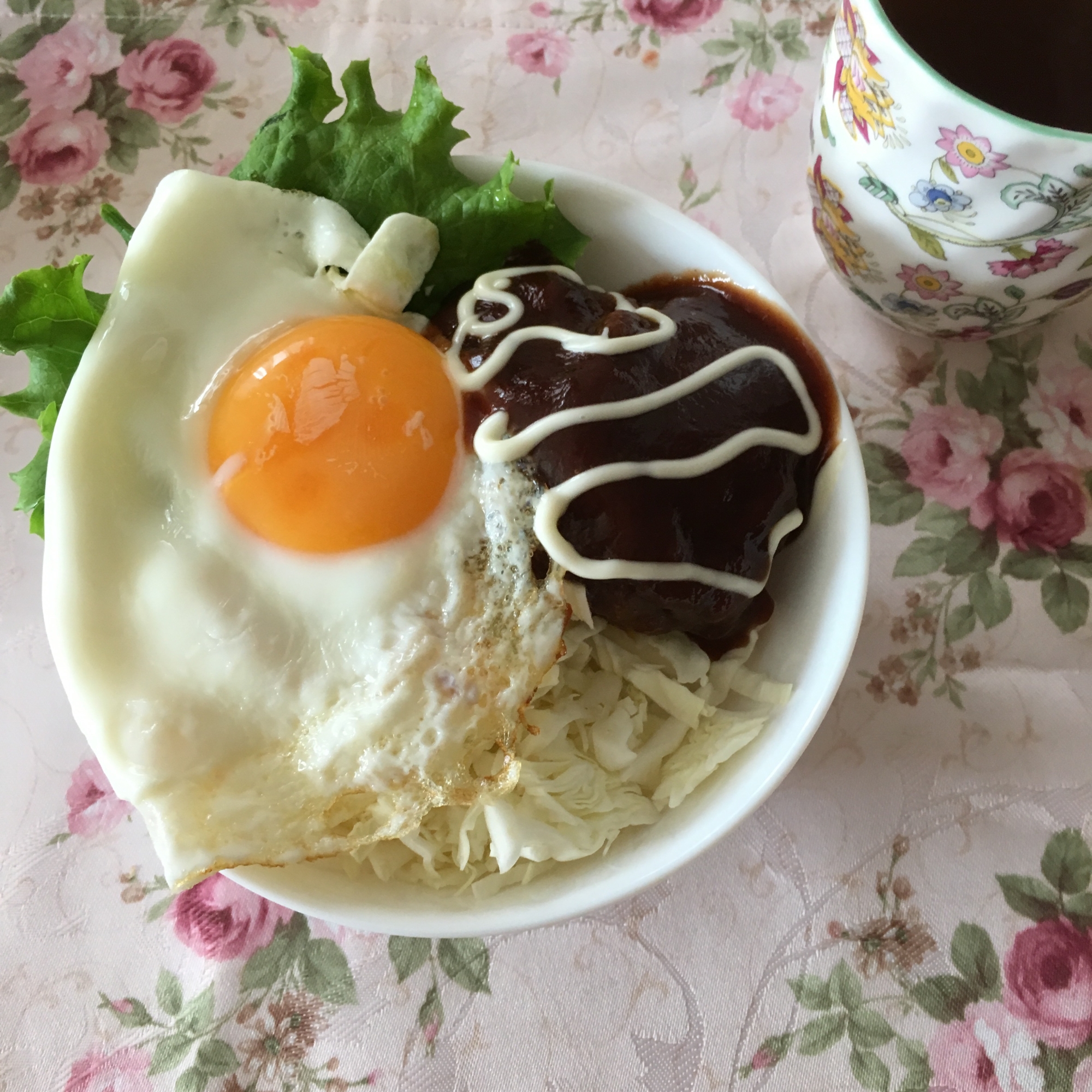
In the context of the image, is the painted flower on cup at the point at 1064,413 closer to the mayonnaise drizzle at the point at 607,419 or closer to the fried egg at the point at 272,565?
the mayonnaise drizzle at the point at 607,419

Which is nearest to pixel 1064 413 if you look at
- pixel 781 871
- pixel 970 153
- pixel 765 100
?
pixel 970 153

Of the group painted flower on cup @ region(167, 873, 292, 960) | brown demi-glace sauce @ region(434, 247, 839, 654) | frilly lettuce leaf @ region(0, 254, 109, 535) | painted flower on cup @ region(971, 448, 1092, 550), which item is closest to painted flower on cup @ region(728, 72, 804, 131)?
brown demi-glace sauce @ region(434, 247, 839, 654)

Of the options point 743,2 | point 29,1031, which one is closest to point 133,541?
point 29,1031

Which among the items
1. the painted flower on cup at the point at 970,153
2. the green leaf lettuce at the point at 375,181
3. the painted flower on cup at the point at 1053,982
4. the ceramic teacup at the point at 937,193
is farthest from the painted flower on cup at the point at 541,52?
the painted flower on cup at the point at 1053,982

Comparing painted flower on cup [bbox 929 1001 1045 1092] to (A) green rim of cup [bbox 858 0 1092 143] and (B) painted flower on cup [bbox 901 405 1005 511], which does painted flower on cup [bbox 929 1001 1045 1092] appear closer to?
(B) painted flower on cup [bbox 901 405 1005 511]

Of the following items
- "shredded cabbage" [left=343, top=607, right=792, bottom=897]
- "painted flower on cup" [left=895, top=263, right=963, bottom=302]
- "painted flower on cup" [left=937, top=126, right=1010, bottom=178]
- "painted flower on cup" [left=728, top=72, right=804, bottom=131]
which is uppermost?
"painted flower on cup" [left=937, top=126, right=1010, bottom=178]

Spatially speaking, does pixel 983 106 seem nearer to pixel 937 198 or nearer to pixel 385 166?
pixel 937 198
